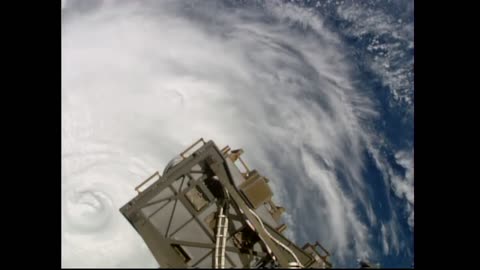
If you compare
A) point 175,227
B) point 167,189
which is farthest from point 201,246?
point 167,189

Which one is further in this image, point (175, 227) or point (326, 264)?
point (326, 264)

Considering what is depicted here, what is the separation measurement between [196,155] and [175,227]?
2061 millimetres

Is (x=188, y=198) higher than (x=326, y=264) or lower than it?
higher

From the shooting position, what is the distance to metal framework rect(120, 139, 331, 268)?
9.37 m

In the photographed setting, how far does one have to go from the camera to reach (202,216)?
10.0 metres

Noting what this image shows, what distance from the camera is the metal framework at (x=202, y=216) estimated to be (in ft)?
30.7

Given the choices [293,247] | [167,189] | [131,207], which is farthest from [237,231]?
[131,207]

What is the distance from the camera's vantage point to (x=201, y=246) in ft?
31.0

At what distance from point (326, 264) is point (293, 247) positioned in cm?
155
